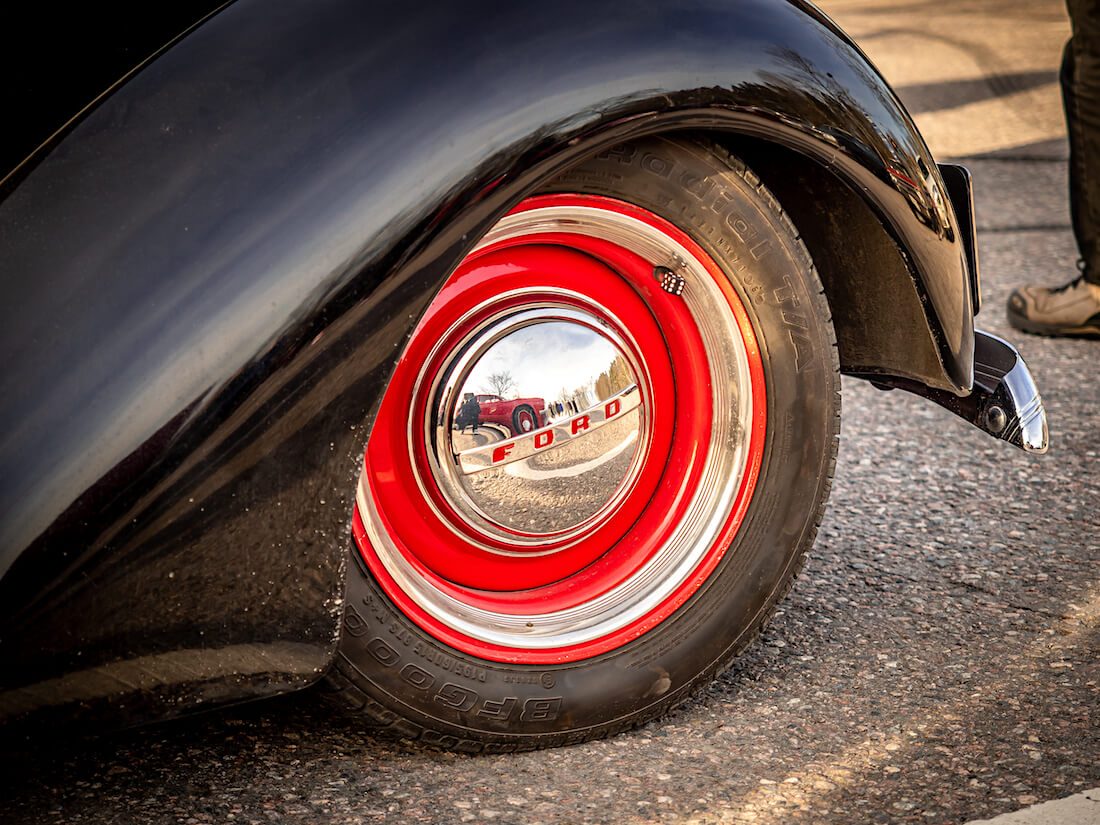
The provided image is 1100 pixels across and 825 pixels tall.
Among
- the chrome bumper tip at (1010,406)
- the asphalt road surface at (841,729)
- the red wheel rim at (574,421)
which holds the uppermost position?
the red wheel rim at (574,421)

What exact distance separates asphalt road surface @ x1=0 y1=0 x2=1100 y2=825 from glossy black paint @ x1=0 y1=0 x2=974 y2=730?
0.26 metres

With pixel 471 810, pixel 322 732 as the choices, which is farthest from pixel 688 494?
pixel 322 732

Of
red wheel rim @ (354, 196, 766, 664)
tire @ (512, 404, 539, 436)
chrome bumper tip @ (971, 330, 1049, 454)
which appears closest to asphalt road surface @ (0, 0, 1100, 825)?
red wheel rim @ (354, 196, 766, 664)

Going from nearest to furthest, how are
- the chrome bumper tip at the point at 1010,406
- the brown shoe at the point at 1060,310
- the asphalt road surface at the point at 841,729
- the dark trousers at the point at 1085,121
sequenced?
the asphalt road surface at the point at 841,729 → the chrome bumper tip at the point at 1010,406 → the dark trousers at the point at 1085,121 → the brown shoe at the point at 1060,310

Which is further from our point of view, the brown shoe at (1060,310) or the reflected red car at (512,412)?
the brown shoe at (1060,310)

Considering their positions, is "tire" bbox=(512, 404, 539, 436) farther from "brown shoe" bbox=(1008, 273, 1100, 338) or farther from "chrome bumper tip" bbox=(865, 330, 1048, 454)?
Answer: "brown shoe" bbox=(1008, 273, 1100, 338)

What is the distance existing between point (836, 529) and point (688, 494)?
0.86 m

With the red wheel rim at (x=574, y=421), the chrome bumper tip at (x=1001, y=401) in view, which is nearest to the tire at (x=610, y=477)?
the red wheel rim at (x=574, y=421)

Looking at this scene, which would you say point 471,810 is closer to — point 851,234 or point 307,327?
point 307,327

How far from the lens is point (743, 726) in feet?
5.66

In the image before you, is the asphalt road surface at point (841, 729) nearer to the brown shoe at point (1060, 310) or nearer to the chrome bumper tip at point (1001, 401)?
the chrome bumper tip at point (1001, 401)

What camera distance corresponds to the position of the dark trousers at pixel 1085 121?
344 cm

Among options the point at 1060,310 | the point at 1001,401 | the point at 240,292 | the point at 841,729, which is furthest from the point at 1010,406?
the point at 1060,310

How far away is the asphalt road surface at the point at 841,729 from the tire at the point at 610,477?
4.4 inches
